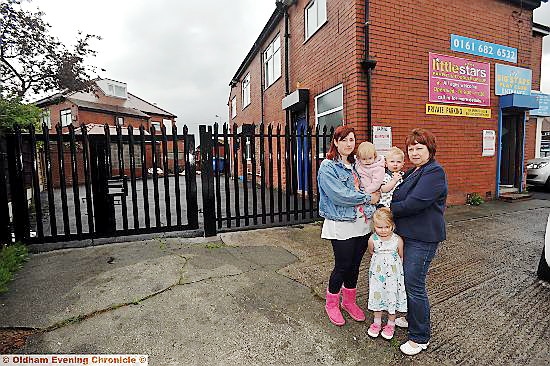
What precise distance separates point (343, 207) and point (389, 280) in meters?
0.64

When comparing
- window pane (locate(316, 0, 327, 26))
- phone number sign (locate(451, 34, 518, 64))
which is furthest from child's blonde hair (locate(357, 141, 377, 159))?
phone number sign (locate(451, 34, 518, 64))

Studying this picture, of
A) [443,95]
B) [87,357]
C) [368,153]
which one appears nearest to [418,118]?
[443,95]

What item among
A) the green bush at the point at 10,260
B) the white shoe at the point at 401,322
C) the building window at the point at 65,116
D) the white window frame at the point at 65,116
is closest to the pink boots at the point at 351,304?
the white shoe at the point at 401,322

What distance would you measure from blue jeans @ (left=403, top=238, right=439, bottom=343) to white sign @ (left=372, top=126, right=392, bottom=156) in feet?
13.8

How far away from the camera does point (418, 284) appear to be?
2123 millimetres

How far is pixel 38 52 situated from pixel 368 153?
1592cm

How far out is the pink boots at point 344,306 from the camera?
2.54 metres

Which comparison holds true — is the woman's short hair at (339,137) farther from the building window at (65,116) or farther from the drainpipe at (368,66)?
the building window at (65,116)

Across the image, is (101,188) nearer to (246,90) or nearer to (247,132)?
(247,132)

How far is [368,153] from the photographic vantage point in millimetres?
2359

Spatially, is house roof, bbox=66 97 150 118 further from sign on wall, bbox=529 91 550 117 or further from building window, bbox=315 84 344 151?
sign on wall, bbox=529 91 550 117

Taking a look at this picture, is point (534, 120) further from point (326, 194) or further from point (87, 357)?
point (87, 357)

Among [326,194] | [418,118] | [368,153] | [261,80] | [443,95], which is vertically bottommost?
[326,194]

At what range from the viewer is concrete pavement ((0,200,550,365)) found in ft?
7.30
